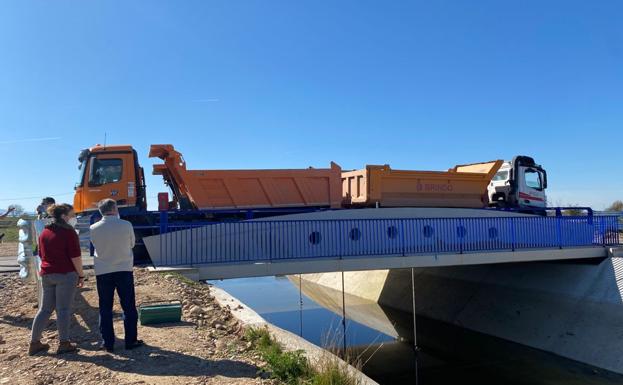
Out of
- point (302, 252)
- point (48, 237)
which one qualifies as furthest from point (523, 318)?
point (48, 237)

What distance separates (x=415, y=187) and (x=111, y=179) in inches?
376

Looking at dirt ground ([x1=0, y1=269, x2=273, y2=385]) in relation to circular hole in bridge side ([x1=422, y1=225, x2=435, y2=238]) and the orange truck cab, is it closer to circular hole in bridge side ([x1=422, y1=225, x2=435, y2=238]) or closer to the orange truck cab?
the orange truck cab

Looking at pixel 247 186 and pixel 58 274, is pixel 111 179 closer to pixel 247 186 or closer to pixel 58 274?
pixel 247 186

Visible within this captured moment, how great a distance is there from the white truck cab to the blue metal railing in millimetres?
2831

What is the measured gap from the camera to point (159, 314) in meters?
6.78

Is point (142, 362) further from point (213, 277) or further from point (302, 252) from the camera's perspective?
point (302, 252)

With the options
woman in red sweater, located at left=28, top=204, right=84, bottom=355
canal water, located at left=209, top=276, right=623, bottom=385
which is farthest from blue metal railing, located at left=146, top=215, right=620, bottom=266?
woman in red sweater, located at left=28, top=204, right=84, bottom=355

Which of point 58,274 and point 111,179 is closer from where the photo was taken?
point 58,274

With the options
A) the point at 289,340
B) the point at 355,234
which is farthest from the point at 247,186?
the point at 289,340

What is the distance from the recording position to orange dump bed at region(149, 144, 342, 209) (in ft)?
42.9

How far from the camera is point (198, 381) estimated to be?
459cm

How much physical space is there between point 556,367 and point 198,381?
11.1 m

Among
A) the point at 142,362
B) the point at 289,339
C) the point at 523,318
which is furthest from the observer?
the point at 523,318

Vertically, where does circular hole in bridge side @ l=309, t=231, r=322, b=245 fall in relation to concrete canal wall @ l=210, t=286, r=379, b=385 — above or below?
above
